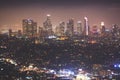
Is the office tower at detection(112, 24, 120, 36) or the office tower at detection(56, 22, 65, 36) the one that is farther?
the office tower at detection(56, 22, 65, 36)

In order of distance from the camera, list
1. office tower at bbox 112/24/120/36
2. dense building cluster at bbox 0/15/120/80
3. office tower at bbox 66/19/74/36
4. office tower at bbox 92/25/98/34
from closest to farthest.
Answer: dense building cluster at bbox 0/15/120/80, office tower at bbox 112/24/120/36, office tower at bbox 92/25/98/34, office tower at bbox 66/19/74/36

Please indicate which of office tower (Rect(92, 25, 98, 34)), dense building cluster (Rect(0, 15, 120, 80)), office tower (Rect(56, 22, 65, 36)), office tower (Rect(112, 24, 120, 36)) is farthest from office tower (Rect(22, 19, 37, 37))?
office tower (Rect(112, 24, 120, 36))

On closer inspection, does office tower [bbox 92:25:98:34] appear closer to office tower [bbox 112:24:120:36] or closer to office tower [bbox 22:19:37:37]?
office tower [bbox 112:24:120:36]

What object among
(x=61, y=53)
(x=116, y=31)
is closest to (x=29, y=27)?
(x=116, y=31)

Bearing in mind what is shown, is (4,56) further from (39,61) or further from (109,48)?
(109,48)

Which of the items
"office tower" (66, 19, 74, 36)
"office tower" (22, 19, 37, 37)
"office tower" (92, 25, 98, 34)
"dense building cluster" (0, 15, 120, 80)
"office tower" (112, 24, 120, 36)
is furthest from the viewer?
"office tower" (66, 19, 74, 36)

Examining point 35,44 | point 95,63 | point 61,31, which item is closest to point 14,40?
point 35,44

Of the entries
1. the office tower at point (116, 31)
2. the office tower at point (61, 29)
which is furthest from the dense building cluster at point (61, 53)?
the office tower at point (61, 29)

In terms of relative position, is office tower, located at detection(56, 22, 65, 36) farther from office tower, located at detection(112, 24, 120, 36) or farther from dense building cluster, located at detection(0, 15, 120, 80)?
office tower, located at detection(112, 24, 120, 36)

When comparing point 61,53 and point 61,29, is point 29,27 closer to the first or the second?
point 61,29

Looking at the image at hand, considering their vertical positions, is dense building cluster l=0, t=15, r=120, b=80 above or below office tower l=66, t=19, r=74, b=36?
below

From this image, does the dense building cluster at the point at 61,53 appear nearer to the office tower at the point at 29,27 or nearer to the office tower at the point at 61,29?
the office tower at the point at 29,27
